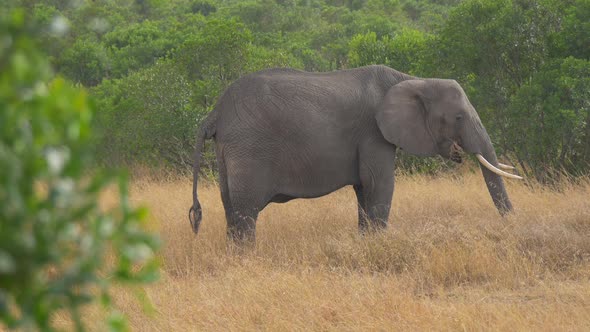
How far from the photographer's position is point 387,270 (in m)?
7.41

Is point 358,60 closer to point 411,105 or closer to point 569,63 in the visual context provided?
point 569,63

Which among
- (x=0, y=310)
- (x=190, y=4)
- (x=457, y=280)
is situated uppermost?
(x=0, y=310)

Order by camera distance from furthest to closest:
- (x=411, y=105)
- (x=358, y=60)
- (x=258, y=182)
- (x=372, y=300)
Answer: (x=358, y=60), (x=411, y=105), (x=258, y=182), (x=372, y=300)

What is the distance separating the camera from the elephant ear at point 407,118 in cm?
883

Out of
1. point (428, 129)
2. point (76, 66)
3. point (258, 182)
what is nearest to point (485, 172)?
point (428, 129)

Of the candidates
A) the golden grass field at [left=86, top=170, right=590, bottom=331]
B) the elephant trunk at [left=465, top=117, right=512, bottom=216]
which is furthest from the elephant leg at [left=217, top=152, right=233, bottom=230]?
the elephant trunk at [left=465, top=117, right=512, bottom=216]

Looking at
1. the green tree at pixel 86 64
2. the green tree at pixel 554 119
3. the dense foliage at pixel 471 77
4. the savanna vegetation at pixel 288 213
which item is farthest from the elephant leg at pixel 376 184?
the green tree at pixel 86 64

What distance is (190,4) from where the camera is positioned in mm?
46062

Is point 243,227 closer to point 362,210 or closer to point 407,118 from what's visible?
point 362,210

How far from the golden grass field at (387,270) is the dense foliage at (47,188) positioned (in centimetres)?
288

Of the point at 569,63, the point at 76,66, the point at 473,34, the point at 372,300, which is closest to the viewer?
the point at 372,300

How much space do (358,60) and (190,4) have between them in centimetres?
3112

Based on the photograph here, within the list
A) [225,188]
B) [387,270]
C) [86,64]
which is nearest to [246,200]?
[225,188]

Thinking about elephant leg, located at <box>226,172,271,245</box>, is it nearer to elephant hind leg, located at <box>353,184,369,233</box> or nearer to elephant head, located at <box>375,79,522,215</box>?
elephant hind leg, located at <box>353,184,369,233</box>
